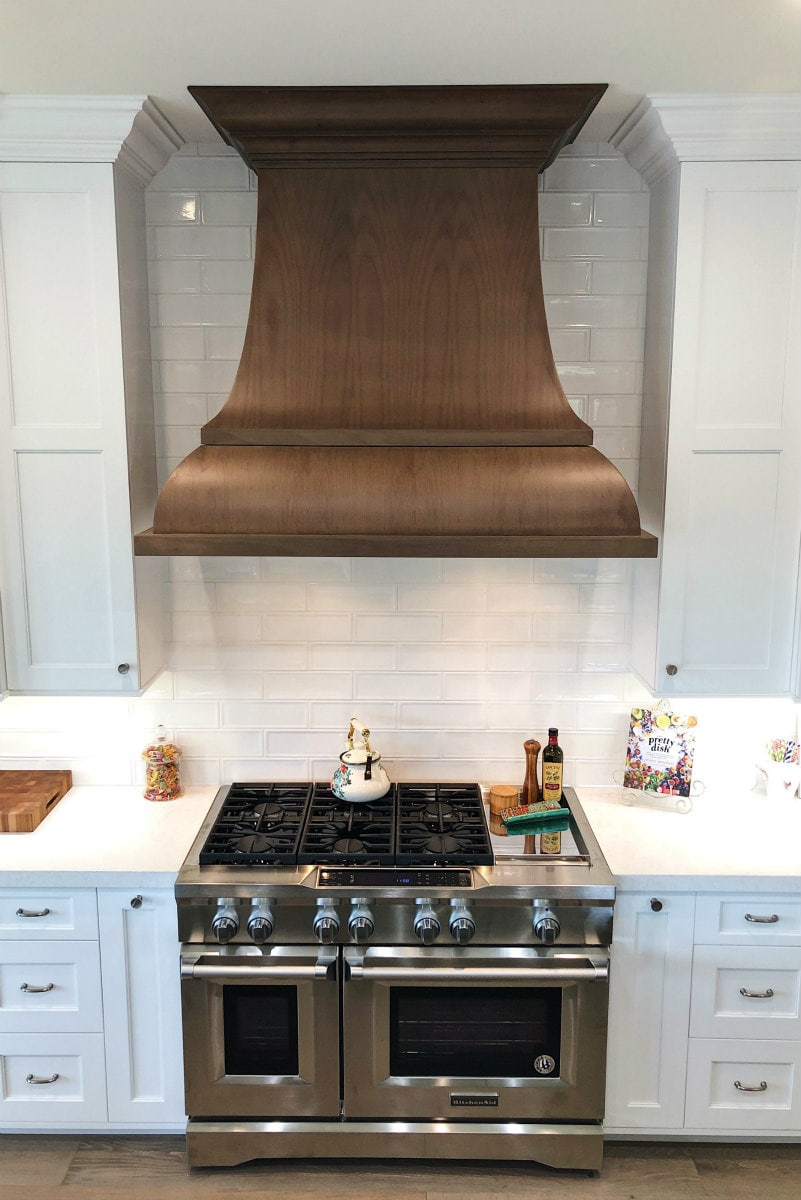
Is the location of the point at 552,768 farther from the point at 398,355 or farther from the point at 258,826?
the point at 398,355

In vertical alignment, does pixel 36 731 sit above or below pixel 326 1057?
above

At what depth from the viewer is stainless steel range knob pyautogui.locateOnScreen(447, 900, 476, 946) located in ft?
8.02

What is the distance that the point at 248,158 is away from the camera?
2.45 metres

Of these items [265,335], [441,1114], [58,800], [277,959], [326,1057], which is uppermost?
[265,335]

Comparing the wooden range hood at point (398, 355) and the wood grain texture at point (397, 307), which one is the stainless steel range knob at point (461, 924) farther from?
the wood grain texture at point (397, 307)

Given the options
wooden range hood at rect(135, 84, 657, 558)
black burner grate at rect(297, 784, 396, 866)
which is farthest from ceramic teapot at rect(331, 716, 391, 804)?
wooden range hood at rect(135, 84, 657, 558)

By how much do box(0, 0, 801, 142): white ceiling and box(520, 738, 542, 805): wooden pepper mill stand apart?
68.7 inches

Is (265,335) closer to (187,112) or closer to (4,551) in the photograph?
(187,112)

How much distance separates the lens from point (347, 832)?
271 cm

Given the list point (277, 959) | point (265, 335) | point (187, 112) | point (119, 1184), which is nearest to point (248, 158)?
point (187, 112)

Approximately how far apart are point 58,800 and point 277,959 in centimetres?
92

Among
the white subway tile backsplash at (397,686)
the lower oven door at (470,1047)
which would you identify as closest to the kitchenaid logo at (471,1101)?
the lower oven door at (470,1047)

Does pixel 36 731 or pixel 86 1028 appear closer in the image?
pixel 86 1028

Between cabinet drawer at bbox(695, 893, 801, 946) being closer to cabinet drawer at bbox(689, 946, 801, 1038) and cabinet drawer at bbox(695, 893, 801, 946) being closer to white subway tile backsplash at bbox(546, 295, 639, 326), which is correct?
cabinet drawer at bbox(689, 946, 801, 1038)
